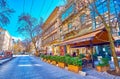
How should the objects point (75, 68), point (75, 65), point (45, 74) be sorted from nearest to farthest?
point (45, 74), point (75, 68), point (75, 65)

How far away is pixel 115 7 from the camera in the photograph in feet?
64.0

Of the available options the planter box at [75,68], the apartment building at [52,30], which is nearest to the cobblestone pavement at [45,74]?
the planter box at [75,68]

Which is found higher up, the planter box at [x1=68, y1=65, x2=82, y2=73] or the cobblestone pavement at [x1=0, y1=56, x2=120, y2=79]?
the planter box at [x1=68, y1=65, x2=82, y2=73]

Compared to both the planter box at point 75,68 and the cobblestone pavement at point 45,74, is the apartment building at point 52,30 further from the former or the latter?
the planter box at point 75,68

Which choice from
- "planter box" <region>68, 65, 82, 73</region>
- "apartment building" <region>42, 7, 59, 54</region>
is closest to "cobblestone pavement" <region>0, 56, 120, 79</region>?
"planter box" <region>68, 65, 82, 73</region>

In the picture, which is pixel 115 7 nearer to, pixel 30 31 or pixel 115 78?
pixel 115 78

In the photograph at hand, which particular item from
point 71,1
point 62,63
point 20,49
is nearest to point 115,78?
point 71,1

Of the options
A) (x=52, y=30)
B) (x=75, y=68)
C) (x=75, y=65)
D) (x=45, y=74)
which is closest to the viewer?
(x=45, y=74)

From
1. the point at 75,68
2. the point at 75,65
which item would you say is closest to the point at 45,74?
the point at 75,68

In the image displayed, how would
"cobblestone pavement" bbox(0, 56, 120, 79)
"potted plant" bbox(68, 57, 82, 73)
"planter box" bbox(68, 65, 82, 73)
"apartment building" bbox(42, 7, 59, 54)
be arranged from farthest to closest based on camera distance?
"apartment building" bbox(42, 7, 59, 54) → "potted plant" bbox(68, 57, 82, 73) → "planter box" bbox(68, 65, 82, 73) → "cobblestone pavement" bbox(0, 56, 120, 79)

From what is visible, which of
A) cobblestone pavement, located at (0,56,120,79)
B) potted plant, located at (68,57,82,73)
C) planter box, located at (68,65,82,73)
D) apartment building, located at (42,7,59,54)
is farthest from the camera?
apartment building, located at (42,7,59,54)

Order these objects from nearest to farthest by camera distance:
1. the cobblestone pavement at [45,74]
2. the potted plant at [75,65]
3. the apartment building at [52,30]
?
the cobblestone pavement at [45,74] < the potted plant at [75,65] < the apartment building at [52,30]

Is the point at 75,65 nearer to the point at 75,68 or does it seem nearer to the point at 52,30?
the point at 75,68

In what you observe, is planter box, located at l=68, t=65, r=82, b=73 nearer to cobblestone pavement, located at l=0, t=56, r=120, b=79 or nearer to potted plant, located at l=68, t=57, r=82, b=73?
potted plant, located at l=68, t=57, r=82, b=73
